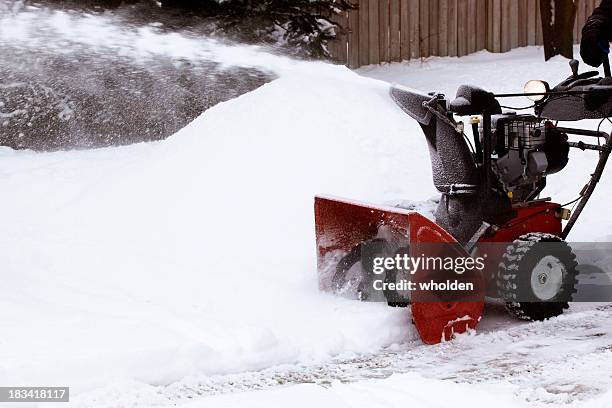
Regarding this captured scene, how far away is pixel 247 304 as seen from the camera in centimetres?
520

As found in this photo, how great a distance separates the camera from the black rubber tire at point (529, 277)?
16.6 ft

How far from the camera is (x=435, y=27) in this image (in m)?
13.0

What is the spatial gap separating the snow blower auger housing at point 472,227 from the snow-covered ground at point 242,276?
18cm

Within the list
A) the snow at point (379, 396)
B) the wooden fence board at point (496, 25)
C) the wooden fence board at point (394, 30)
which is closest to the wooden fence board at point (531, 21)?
the wooden fence board at point (496, 25)

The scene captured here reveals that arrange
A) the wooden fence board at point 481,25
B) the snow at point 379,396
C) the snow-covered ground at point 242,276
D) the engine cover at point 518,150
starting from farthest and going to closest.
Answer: the wooden fence board at point 481,25
the engine cover at point 518,150
the snow-covered ground at point 242,276
the snow at point 379,396

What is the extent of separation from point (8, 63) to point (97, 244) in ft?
12.0

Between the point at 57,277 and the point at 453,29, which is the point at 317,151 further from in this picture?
the point at 453,29

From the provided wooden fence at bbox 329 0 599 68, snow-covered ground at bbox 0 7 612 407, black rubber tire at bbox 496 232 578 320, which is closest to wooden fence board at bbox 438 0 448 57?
wooden fence at bbox 329 0 599 68

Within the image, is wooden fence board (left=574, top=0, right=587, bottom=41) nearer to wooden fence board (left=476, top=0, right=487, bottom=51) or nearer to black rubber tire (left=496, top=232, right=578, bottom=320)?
wooden fence board (left=476, top=0, right=487, bottom=51)

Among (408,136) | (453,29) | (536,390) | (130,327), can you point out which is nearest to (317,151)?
(408,136)

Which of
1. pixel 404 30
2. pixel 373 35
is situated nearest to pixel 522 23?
pixel 404 30

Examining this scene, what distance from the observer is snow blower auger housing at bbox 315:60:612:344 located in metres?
4.90

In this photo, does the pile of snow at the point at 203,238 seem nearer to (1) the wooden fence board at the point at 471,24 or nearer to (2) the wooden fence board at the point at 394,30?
(2) the wooden fence board at the point at 394,30

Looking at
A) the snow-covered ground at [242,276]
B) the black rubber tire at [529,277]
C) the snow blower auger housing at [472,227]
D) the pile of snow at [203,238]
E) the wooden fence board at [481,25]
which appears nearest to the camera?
the snow-covered ground at [242,276]
